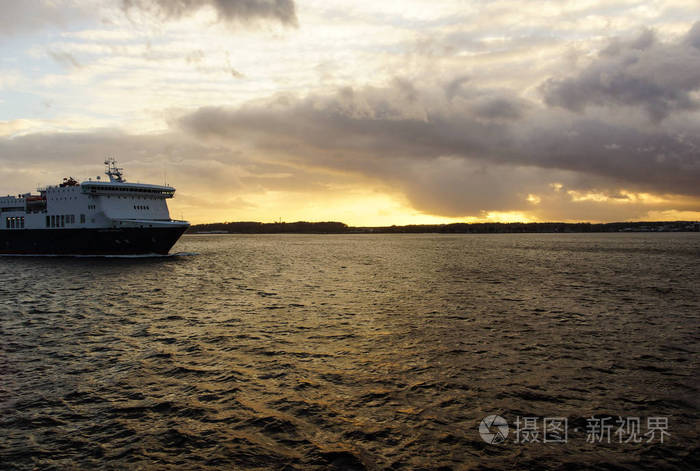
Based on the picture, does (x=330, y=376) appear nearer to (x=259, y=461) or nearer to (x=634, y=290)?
(x=259, y=461)

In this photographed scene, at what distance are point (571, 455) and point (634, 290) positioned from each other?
103 ft

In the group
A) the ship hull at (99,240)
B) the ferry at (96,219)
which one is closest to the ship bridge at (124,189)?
the ferry at (96,219)

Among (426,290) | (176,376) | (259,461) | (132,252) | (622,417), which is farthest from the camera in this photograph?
(132,252)

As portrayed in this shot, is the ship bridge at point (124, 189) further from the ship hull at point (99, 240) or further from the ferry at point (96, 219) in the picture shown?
the ship hull at point (99, 240)

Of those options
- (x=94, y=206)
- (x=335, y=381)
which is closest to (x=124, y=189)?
(x=94, y=206)

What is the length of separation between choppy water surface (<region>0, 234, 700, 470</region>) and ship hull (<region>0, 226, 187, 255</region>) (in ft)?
129

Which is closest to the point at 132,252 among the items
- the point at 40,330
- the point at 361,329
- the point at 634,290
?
the point at 40,330

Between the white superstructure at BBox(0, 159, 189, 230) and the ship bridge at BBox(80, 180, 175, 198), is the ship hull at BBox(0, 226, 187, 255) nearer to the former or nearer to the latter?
the white superstructure at BBox(0, 159, 189, 230)

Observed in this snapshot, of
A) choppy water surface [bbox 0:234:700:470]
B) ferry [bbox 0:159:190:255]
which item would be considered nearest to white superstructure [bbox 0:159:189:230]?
ferry [bbox 0:159:190:255]

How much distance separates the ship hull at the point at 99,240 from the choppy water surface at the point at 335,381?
39320mm

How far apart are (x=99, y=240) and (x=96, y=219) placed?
352 cm

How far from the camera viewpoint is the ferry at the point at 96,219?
6488cm

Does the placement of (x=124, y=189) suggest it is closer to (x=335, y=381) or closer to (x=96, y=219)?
(x=96, y=219)

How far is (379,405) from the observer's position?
11148mm
